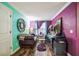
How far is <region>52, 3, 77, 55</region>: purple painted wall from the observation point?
330cm

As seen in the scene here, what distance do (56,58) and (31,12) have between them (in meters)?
1.53

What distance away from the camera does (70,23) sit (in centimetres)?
354

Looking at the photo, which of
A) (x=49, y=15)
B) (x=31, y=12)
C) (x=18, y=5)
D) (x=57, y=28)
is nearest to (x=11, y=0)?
(x=18, y=5)

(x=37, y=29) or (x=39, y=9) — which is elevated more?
(x=39, y=9)

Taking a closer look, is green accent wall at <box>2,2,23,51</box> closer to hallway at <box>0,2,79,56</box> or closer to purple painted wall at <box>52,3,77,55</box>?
hallway at <box>0,2,79,56</box>

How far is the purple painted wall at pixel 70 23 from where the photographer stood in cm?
330

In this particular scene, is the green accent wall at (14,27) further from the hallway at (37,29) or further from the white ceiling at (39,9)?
the white ceiling at (39,9)

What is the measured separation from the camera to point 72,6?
10.9ft

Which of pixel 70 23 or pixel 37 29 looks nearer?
pixel 37 29

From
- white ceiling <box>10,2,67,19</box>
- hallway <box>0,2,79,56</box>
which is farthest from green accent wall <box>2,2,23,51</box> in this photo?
white ceiling <box>10,2,67,19</box>

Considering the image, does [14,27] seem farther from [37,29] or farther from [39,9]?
[39,9]

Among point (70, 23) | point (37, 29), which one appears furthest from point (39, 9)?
point (70, 23)

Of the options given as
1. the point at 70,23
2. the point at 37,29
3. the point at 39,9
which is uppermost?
the point at 39,9

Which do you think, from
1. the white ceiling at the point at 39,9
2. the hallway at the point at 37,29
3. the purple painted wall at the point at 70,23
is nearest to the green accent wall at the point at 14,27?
the hallway at the point at 37,29
